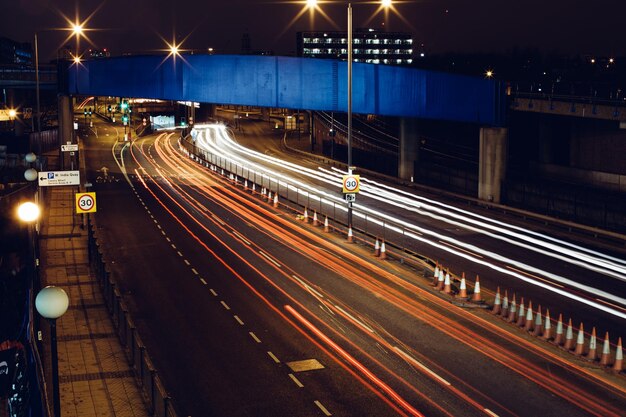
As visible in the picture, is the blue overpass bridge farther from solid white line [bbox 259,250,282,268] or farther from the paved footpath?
the paved footpath

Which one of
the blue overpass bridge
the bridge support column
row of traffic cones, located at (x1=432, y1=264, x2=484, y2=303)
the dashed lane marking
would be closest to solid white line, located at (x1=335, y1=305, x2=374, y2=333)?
the dashed lane marking

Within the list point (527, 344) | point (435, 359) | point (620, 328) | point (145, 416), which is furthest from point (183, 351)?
point (620, 328)

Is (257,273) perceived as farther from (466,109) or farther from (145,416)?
(466,109)

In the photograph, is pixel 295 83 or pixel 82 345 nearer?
pixel 82 345

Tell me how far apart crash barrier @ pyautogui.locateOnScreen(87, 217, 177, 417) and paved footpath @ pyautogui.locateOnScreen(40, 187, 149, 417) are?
0.19 meters

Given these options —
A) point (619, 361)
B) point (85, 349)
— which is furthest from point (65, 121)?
point (619, 361)

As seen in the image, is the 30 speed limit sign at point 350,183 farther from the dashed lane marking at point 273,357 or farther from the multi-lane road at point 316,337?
the dashed lane marking at point 273,357

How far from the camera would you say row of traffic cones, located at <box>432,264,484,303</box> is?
27.7 metres

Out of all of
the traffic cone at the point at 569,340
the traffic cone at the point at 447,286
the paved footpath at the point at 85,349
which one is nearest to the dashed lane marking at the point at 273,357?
the paved footpath at the point at 85,349

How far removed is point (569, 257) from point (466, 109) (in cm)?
2003

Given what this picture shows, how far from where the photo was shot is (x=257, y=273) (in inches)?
1272

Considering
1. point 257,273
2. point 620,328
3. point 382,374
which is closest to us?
point 382,374

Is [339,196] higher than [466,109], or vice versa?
[466,109]

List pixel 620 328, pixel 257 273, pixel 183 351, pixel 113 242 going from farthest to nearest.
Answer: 1. pixel 113 242
2. pixel 257 273
3. pixel 620 328
4. pixel 183 351
